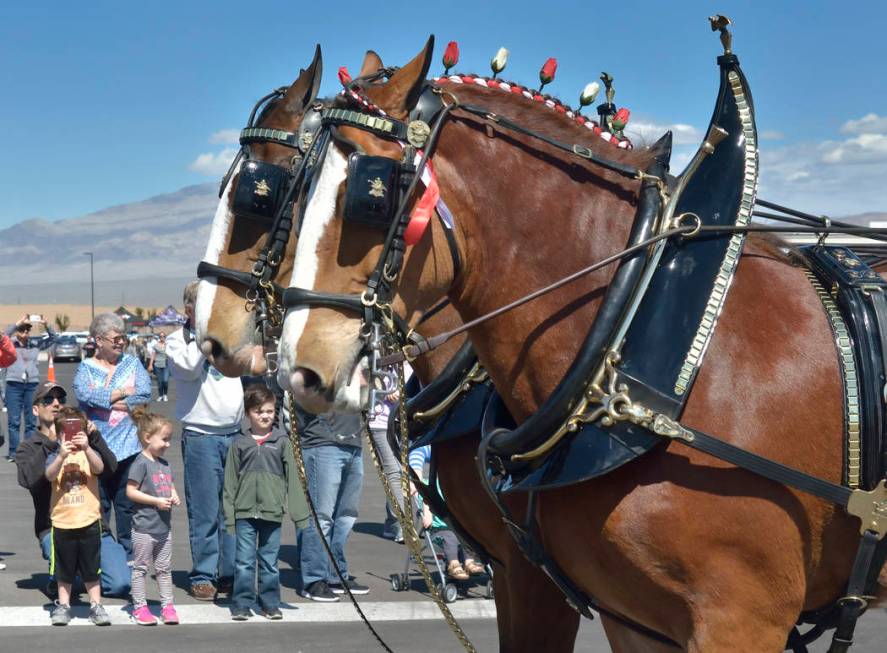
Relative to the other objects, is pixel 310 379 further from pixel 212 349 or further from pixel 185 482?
pixel 185 482

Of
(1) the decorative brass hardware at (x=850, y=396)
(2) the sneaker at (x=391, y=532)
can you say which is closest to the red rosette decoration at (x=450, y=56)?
(1) the decorative brass hardware at (x=850, y=396)

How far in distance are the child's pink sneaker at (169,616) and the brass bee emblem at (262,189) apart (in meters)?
3.97

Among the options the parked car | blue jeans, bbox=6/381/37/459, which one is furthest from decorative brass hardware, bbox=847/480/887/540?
the parked car

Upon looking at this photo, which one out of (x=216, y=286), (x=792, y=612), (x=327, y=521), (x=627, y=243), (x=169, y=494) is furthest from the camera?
(x=327, y=521)

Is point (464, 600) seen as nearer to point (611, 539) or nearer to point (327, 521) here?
point (327, 521)

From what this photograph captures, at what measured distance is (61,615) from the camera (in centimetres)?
719

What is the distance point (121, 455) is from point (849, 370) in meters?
6.27

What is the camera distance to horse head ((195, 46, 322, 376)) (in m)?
4.04

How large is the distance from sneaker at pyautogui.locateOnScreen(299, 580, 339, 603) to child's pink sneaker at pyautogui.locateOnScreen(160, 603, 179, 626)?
3.55ft

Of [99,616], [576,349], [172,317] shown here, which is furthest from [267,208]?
[172,317]

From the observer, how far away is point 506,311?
302cm

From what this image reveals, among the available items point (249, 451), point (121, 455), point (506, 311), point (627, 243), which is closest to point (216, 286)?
point (506, 311)

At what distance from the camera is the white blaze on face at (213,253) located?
4043mm

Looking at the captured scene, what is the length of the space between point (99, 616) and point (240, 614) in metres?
0.89
